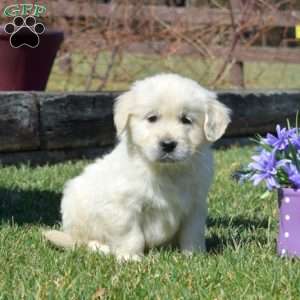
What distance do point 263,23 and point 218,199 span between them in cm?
458

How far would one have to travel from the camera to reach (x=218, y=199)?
5.24 meters

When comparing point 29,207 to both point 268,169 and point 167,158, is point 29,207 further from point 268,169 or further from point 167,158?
point 268,169

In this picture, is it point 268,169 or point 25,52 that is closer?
point 268,169

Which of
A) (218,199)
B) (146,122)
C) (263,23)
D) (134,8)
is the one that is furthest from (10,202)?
(263,23)

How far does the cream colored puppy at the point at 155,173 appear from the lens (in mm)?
3584

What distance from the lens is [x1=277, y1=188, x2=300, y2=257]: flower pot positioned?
360cm

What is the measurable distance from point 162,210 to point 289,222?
1.93 ft

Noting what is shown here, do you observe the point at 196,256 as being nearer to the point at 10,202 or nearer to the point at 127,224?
the point at 127,224

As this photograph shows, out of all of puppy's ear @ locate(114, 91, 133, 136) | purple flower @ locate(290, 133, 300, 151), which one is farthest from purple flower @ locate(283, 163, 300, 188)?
puppy's ear @ locate(114, 91, 133, 136)

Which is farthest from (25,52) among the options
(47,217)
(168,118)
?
(168,118)

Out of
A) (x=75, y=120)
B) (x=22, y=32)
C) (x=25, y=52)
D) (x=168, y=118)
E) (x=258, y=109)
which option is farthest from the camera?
(x=258, y=109)

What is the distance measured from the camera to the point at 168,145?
138 inches

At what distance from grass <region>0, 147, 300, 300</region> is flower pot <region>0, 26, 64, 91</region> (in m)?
1.91

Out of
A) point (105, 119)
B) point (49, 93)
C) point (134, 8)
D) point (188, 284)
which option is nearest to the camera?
point (188, 284)
